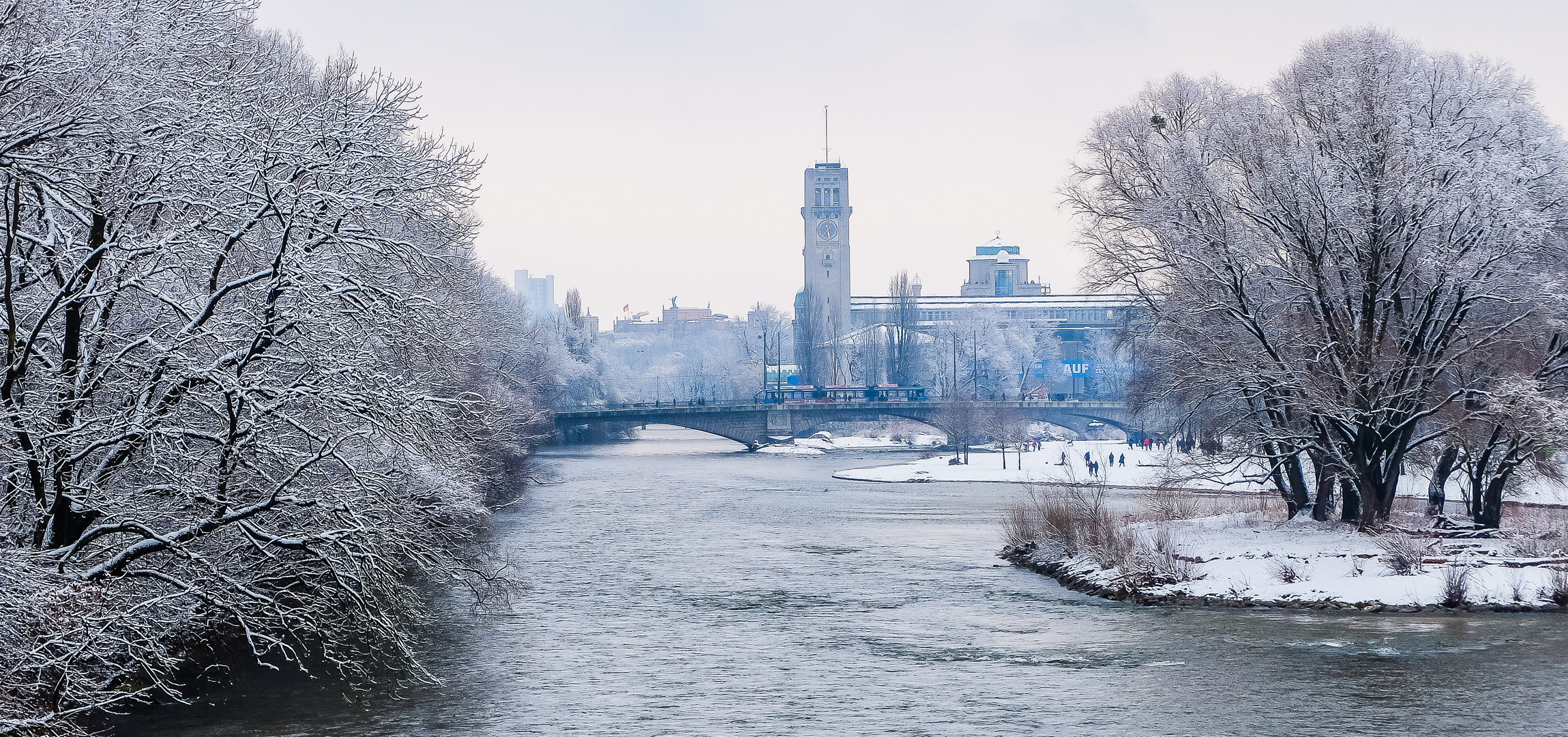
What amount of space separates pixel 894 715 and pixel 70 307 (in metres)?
11.8

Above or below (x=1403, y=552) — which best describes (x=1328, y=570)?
below

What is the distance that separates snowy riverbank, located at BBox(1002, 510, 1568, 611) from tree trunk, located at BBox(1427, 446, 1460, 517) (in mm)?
2106

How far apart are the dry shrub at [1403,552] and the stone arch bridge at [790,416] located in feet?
245

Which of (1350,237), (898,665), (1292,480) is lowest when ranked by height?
(898,665)

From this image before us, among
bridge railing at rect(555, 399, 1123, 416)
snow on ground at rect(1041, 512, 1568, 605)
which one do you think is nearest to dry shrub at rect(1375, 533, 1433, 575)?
snow on ground at rect(1041, 512, 1568, 605)

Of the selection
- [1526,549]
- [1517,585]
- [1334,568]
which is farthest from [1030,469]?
[1517,585]

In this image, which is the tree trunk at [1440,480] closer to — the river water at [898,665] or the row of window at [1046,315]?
the river water at [898,665]

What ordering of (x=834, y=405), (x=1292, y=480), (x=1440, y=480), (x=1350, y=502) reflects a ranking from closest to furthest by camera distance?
(x=1350, y=502), (x=1440, y=480), (x=1292, y=480), (x=834, y=405)

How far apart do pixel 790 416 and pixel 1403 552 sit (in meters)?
86.7

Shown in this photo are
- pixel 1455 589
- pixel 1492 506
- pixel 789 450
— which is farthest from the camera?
pixel 789 450

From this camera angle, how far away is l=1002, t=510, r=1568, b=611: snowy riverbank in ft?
94.2

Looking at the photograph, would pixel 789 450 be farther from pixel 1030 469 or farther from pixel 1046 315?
pixel 1046 315

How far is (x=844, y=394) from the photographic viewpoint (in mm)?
142750

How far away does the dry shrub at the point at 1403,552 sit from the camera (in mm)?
29875
